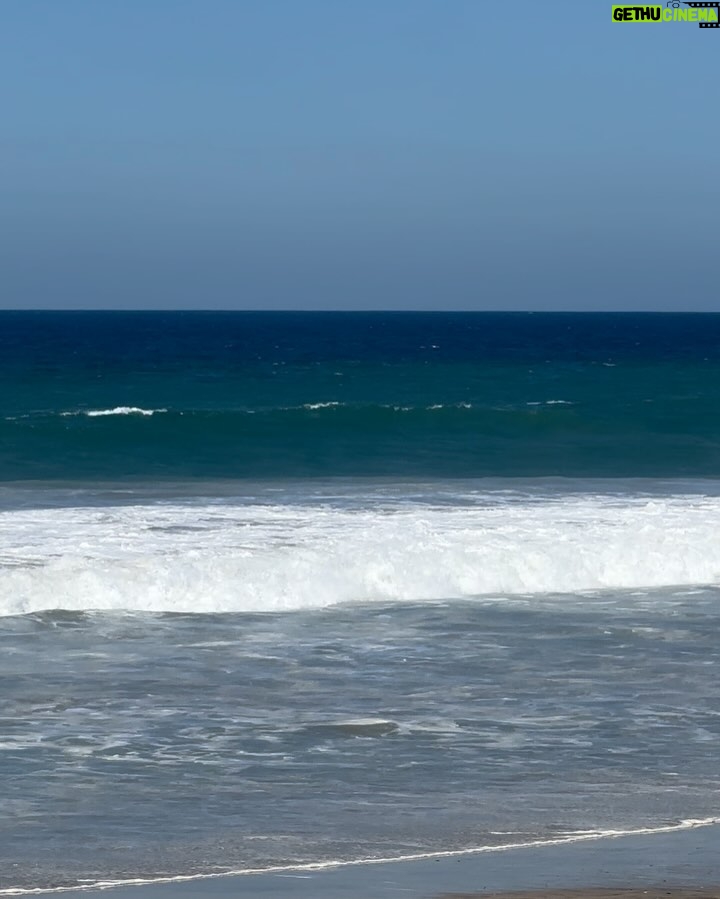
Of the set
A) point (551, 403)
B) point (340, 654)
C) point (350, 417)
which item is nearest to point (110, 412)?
point (350, 417)

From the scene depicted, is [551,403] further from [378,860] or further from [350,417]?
[378,860]

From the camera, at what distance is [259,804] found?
8.45 metres

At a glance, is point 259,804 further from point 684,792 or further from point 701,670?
point 701,670

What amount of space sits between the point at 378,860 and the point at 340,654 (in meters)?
4.88

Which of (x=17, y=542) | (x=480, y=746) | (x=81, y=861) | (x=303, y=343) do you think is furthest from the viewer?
(x=303, y=343)

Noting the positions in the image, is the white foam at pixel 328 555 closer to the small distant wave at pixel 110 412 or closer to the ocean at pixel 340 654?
the ocean at pixel 340 654

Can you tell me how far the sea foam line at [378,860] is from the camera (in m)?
6.98

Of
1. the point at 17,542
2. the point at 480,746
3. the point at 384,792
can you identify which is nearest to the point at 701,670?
the point at 480,746

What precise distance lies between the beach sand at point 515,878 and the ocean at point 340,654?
0.69 feet

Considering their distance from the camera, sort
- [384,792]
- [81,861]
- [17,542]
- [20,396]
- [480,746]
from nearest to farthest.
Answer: [81,861]
[384,792]
[480,746]
[17,542]
[20,396]

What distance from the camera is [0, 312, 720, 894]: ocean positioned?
8.20 metres

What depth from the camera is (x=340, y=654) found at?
40.4 feet

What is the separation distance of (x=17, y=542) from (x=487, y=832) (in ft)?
31.4

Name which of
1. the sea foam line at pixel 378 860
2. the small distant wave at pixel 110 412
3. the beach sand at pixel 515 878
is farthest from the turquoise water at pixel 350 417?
the beach sand at pixel 515 878
